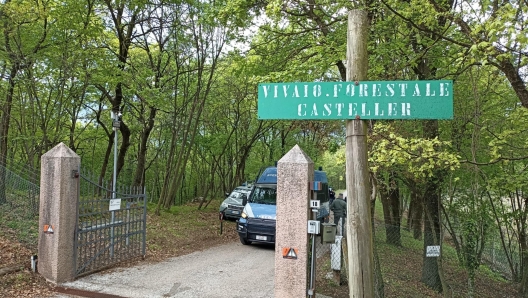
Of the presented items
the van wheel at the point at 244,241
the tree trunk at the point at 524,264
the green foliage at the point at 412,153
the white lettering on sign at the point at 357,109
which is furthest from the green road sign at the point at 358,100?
the tree trunk at the point at 524,264

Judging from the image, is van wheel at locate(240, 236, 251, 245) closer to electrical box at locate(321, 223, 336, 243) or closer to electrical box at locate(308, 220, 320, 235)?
electrical box at locate(308, 220, 320, 235)

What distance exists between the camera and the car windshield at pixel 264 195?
11648 mm

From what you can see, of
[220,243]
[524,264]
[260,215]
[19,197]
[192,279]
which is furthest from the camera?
[220,243]

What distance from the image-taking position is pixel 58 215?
6.68 m

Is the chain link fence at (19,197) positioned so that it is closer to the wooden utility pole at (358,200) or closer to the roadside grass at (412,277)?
the roadside grass at (412,277)

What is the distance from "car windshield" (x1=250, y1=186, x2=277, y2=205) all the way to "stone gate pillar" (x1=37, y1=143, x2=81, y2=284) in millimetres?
5897

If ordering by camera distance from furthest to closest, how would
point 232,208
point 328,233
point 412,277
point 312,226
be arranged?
point 232,208 < point 412,277 < point 312,226 < point 328,233

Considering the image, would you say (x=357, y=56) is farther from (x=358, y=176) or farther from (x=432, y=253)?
(x=432, y=253)

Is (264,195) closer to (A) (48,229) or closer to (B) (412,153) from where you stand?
(A) (48,229)

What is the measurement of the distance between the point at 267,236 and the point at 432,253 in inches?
180

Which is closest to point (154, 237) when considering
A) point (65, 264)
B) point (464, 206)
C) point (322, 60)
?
point (65, 264)

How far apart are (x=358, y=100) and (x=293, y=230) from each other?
2.80m

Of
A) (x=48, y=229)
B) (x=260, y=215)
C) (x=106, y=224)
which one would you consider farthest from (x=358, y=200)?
(x=260, y=215)

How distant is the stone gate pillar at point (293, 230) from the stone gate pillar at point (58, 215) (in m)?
4.10
